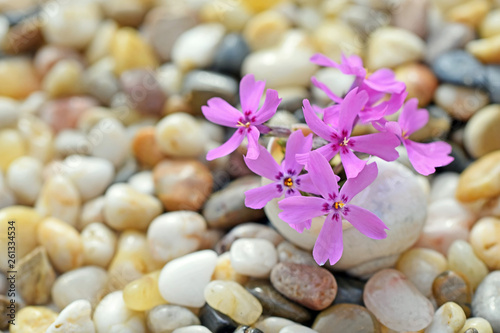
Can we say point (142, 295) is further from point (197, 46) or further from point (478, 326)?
point (197, 46)

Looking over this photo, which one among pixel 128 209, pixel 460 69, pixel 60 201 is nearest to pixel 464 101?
pixel 460 69

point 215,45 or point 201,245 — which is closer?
point 201,245

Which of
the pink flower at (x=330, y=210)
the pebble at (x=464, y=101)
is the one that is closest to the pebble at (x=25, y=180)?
the pink flower at (x=330, y=210)

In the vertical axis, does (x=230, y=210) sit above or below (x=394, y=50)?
below

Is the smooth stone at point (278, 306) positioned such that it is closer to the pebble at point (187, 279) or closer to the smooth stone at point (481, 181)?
the pebble at point (187, 279)

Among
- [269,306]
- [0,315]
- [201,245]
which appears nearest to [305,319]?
[269,306]

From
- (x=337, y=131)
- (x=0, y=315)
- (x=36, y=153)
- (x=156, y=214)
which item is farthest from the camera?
(x=36, y=153)

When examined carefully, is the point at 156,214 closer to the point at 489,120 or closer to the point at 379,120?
the point at 379,120
